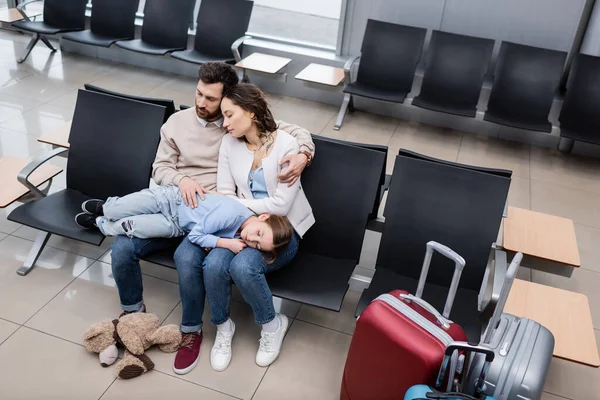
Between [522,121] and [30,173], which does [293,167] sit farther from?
[522,121]

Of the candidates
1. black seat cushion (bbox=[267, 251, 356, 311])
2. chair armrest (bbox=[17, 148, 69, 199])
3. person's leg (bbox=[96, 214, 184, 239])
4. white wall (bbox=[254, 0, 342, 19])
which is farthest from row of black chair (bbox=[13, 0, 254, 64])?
black seat cushion (bbox=[267, 251, 356, 311])

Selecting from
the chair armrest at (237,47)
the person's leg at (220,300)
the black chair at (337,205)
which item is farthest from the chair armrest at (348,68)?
the person's leg at (220,300)

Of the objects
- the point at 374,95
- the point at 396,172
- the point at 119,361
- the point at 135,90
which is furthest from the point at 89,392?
the point at 135,90

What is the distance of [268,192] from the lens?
2656 mm

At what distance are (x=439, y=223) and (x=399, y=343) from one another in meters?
0.84

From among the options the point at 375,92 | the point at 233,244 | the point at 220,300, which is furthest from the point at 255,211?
the point at 375,92

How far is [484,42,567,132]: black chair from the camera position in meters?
4.77

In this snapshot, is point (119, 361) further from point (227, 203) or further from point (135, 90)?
point (135, 90)

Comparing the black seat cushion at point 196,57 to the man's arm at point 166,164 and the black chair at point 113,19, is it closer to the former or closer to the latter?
the black chair at point 113,19

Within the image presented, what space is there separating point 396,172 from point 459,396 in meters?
1.17

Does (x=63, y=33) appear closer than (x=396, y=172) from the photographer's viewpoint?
No

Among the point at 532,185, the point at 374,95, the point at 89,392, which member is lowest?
the point at 89,392

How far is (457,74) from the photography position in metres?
5.00

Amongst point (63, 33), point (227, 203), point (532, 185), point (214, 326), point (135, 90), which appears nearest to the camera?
point (227, 203)
